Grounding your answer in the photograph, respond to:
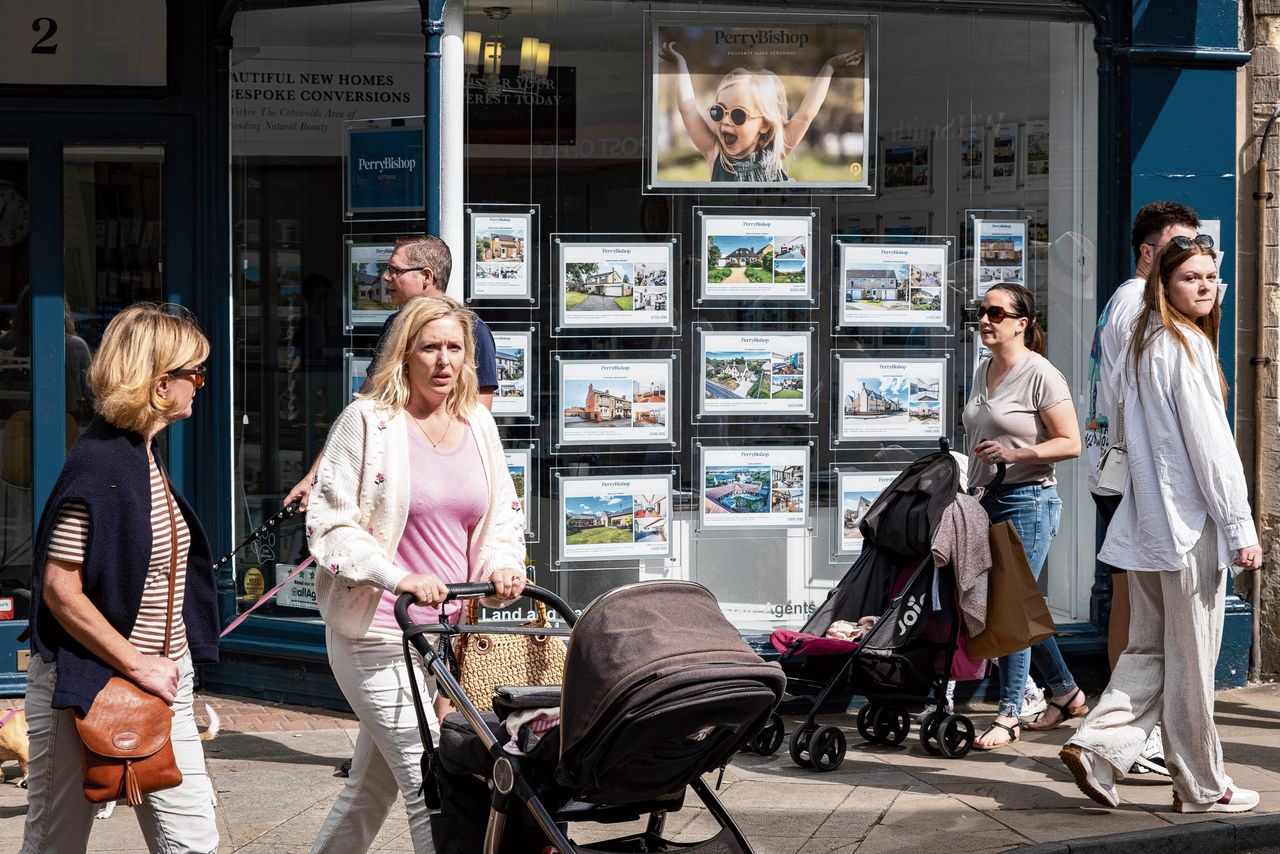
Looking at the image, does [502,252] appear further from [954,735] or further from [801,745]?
[954,735]

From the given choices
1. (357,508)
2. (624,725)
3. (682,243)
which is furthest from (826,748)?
(624,725)

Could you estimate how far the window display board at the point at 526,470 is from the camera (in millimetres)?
7855

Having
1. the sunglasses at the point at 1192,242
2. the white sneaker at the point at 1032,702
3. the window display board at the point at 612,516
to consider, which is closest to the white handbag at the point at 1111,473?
the white sneaker at the point at 1032,702

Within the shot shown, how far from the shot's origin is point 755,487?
8.09 m

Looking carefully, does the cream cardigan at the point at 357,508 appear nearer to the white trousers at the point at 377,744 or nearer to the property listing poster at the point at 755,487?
the white trousers at the point at 377,744

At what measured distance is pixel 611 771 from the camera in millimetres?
3627

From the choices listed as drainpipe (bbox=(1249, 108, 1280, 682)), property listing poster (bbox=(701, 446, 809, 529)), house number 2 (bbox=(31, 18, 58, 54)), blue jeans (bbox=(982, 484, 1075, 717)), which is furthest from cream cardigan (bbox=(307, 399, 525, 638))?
drainpipe (bbox=(1249, 108, 1280, 682))

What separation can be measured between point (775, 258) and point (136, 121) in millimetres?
3336

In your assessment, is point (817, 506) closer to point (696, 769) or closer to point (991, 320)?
point (991, 320)

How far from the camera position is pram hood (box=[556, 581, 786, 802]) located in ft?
11.5

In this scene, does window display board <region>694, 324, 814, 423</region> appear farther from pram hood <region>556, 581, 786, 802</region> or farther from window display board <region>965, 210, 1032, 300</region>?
pram hood <region>556, 581, 786, 802</region>

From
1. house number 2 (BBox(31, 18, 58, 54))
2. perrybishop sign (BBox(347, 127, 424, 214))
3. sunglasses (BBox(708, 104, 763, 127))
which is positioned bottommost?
perrybishop sign (BBox(347, 127, 424, 214))

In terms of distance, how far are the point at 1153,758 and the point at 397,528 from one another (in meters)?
3.78

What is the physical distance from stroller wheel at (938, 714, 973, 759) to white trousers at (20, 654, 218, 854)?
374 cm
